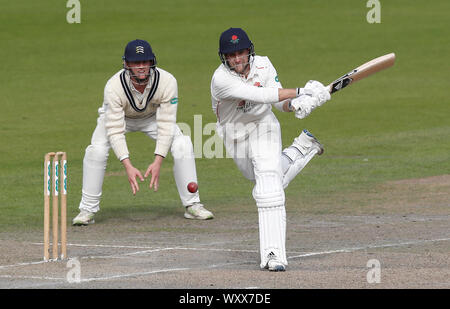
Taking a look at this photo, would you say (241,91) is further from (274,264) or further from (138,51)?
(138,51)

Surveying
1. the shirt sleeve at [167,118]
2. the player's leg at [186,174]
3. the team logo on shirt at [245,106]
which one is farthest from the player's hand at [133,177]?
the player's leg at [186,174]

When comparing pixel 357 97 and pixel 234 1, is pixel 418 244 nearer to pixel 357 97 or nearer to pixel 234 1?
pixel 357 97

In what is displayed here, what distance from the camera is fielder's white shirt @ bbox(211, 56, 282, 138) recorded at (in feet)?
29.8

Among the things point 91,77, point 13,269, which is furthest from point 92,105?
point 13,269

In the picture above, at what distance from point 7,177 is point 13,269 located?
6.73 m

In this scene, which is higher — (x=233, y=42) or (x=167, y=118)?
(x=233, y=42)

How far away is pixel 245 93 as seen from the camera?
9086 mm

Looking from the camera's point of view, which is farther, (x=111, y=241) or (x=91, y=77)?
(x=91, y=77)

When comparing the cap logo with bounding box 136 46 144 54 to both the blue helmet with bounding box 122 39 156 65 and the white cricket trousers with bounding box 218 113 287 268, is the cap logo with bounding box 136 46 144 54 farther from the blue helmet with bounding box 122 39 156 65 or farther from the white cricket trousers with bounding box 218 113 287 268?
the white cricket trousers with bounding box 218 113 287 268

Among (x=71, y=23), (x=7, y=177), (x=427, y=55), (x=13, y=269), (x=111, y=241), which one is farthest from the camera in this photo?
(x=71, y=23)

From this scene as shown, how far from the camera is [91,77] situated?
27594 mm

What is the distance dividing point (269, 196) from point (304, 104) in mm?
890

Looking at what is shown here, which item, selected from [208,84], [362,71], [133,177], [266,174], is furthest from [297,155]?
[208,84]

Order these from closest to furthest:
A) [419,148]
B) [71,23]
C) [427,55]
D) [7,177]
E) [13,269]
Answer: [13,269], [7,177], [419,148], [427,55], [71,23]
